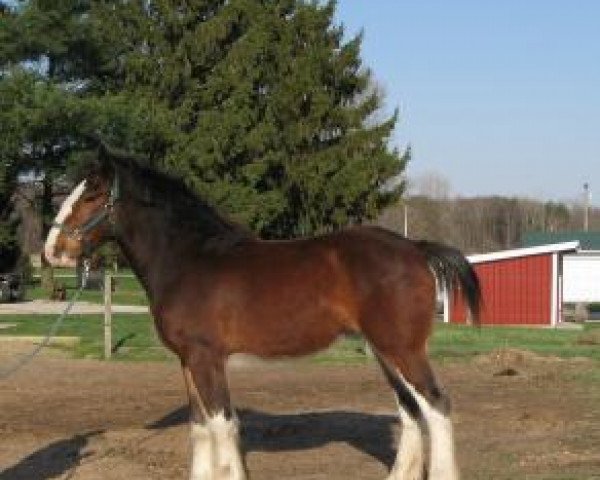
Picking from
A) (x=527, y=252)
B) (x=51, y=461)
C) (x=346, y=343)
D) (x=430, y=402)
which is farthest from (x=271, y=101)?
(x=430, y=402)

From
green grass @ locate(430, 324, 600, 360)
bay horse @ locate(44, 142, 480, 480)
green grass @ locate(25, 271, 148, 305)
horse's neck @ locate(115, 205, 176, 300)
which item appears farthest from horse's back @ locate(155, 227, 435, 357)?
green grass @ locate(25, 271, 148, 305)

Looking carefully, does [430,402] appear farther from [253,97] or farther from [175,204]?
[253,97]

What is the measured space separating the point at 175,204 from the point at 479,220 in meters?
92.3

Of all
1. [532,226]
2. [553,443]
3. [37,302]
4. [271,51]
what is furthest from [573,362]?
[532,226]

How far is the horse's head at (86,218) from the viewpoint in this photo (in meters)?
8.04

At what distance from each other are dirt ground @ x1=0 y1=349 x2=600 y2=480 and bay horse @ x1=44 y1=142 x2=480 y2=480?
1.17 ft

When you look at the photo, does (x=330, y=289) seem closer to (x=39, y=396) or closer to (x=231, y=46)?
(x=39, y=396)

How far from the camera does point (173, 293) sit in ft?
25.5

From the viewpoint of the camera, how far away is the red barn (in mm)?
36719

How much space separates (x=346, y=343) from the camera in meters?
17.4

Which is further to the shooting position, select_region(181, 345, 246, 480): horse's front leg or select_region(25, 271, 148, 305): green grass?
select_region(25, 271, 148, 305): green grass

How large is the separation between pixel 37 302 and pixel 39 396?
2579 centimetres

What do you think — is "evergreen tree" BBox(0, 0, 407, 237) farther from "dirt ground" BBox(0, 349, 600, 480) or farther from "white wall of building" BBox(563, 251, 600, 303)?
"dirt ground" BBox(0, 349, 600, 480)

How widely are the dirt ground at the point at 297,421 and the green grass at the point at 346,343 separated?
1278 mm
